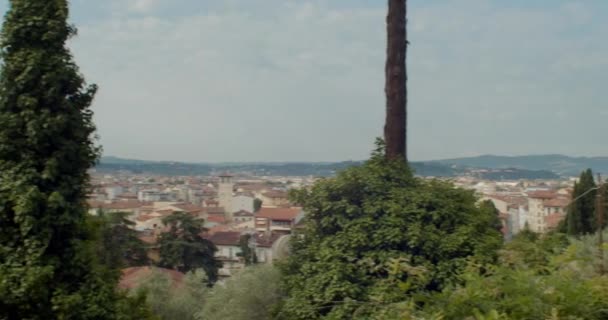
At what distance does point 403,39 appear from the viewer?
743 centimetres

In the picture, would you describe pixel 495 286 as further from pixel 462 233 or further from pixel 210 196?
pixel 210 196

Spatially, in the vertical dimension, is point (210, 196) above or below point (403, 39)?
below

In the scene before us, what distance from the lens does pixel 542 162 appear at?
2786 centimetres

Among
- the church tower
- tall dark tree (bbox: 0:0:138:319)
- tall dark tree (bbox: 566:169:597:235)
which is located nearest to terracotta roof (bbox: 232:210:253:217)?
the church tower

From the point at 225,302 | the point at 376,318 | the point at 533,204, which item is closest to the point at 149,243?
the point at 225,302

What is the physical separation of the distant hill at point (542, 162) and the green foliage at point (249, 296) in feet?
27.6

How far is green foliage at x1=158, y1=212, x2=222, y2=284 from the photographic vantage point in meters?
20.8

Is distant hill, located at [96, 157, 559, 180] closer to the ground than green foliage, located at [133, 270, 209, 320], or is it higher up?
higher up

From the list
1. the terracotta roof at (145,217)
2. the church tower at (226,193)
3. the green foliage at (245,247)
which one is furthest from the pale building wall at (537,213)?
the church tower at (226,193)

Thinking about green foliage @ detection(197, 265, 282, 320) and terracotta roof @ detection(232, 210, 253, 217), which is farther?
terracotta roof @ detection(232, 210, 253, 217)

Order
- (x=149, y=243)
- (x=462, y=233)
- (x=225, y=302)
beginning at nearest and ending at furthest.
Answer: (x=462, y=233) < (x=225, y=302) < (x=149, y=243)

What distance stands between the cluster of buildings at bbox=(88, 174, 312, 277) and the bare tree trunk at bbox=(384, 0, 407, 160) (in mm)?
1568

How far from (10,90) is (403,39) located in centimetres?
→ 449

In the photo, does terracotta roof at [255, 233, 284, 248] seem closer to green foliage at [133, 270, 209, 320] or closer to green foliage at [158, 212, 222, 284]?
green foliage at [133, 270, 209, 320]
